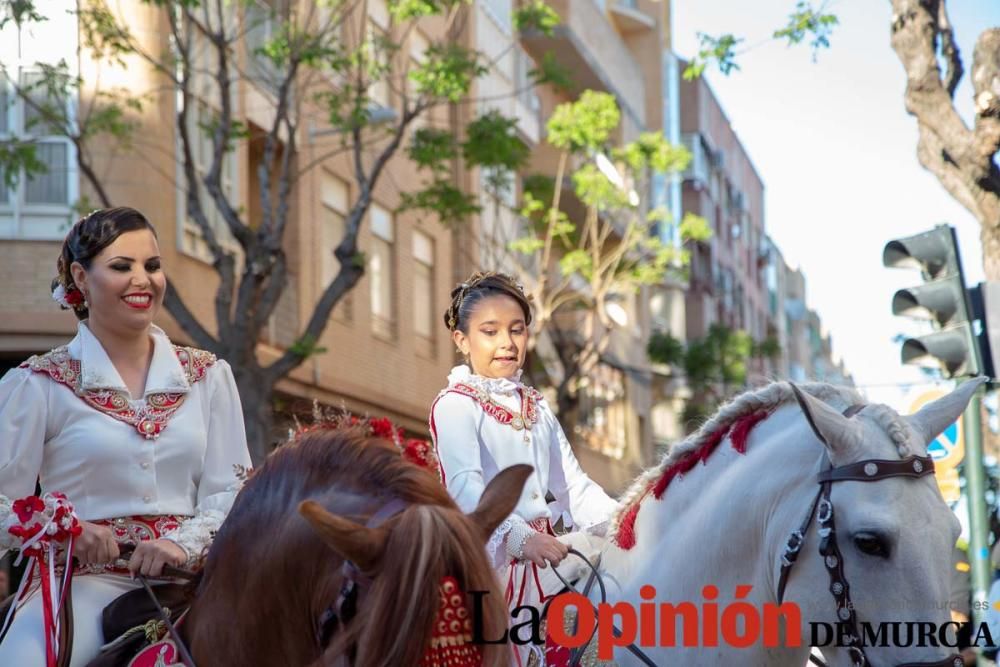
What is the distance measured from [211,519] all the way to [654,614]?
1.42m

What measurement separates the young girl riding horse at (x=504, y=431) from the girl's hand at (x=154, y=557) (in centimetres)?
111

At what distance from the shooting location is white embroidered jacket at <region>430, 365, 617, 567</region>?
5004 millimetres

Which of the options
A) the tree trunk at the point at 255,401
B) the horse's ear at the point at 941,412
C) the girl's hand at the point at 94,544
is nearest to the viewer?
the girl's hand at the point at 94,544

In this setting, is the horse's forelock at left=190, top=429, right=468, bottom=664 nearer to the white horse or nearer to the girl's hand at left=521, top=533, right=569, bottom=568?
the girl's hand at left=521, top=533, right=569, bottom=568

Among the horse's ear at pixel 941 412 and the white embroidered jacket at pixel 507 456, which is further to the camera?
the white embroidered jacket at pixel 507 456

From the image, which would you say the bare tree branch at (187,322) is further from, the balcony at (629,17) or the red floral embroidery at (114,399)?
the balcony at (629,17)

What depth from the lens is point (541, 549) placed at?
189 inches

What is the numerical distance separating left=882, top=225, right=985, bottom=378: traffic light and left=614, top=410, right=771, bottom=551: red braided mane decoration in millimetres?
4651

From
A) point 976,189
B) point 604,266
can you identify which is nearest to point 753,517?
point 976,189

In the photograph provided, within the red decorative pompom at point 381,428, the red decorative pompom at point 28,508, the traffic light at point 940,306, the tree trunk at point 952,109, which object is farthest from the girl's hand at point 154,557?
the tree trunk at point 952,109

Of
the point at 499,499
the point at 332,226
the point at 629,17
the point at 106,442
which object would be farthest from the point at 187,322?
the point at 629,17

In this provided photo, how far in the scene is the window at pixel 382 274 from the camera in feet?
76.7

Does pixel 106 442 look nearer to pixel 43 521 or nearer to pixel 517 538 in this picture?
pixel 43 521

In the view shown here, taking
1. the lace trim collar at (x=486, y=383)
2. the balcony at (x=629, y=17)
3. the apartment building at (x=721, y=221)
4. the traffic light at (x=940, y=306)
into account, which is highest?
the balcony at (x=629, y=17)
